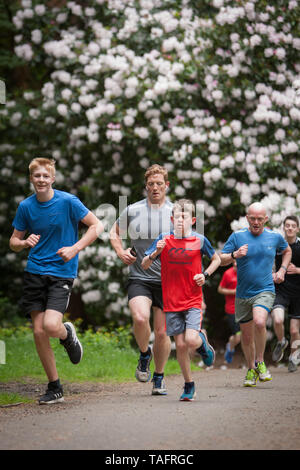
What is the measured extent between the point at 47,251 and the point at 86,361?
409 cm

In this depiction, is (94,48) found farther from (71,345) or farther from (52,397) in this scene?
(52,397)

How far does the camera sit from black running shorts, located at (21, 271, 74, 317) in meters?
7.36

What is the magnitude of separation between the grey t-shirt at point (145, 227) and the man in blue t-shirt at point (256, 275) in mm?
966

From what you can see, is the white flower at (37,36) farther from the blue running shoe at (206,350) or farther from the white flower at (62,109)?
the blue running shoe at (206,350)

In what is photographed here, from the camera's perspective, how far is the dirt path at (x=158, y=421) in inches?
200

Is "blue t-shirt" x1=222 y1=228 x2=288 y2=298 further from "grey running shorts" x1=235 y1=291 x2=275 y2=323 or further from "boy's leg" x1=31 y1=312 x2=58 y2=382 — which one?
"boy's leg" x1=31 y1=312 x2=58 y2=382

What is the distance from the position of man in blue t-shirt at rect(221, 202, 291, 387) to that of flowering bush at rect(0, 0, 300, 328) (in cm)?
372

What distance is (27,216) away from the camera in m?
7.49

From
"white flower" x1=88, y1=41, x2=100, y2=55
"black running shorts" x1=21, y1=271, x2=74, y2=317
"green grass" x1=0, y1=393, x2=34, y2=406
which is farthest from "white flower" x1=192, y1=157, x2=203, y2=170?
"black running shorts" x1=21, y1=271, x2=74, y2=317

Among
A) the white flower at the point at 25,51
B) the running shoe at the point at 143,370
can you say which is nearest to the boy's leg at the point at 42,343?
the running shoe at the point at 143,370

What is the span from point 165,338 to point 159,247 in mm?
1377
